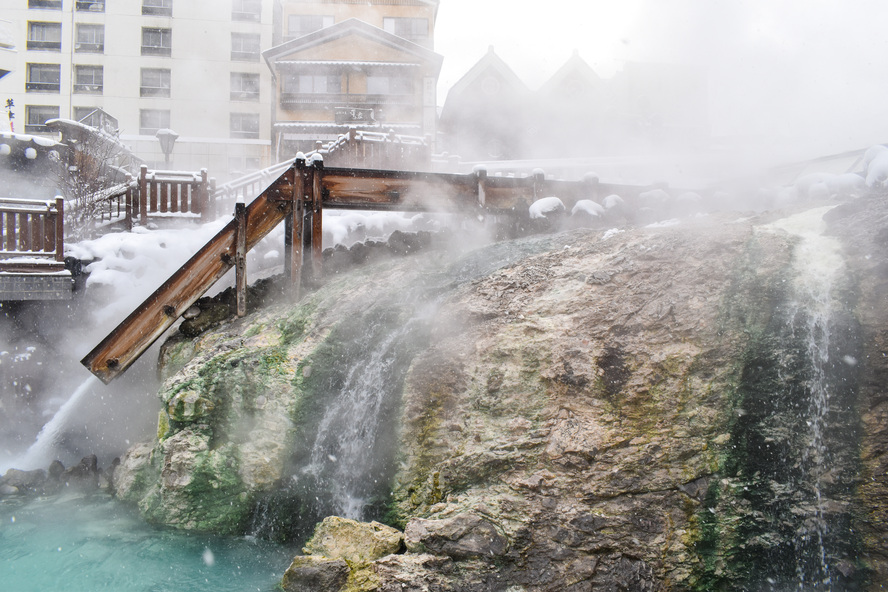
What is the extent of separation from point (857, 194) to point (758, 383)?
2947mm

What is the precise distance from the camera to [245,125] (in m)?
25.4

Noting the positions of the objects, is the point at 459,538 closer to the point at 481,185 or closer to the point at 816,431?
the point at 816,431

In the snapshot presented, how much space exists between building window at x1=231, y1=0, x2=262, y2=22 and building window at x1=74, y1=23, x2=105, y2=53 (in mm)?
5771

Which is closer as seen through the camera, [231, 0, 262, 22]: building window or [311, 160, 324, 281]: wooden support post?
[311, 160, 324, 281]: wooden support post

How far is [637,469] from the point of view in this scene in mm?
4016

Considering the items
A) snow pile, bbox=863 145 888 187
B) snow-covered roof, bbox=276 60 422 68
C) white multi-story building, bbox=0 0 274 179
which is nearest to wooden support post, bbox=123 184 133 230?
snow pile, bbox=863 145 888 187

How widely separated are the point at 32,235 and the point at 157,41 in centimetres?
2073

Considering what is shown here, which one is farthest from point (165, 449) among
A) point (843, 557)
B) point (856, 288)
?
point (856, 288)

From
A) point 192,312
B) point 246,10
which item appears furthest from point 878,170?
point 246,10

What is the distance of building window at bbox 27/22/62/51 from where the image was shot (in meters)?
25.3

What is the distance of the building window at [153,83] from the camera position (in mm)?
24797

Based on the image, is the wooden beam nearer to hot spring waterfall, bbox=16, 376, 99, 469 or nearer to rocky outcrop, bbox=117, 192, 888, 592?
rocky outcrop, bbox=117, 192, 888, 592

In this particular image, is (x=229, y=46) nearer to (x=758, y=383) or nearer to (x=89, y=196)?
(x=89, y=196)

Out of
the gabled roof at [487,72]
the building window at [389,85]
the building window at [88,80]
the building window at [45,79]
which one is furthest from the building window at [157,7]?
the gabled roof at [487,72]
